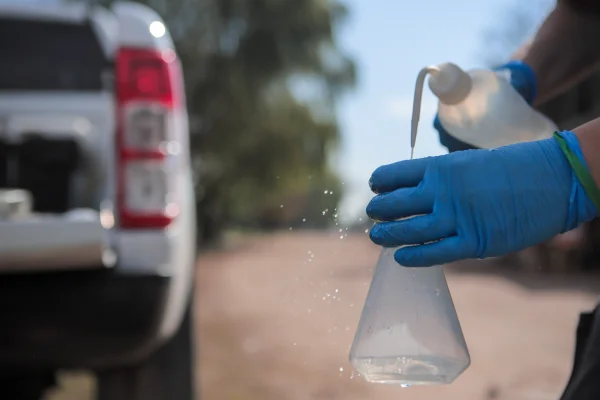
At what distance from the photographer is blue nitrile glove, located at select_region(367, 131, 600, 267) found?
4.21 feet

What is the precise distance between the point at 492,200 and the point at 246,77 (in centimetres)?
1738

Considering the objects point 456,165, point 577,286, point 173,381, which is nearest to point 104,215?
point 173,381

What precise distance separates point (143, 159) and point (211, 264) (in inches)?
521

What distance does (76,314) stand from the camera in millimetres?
2396

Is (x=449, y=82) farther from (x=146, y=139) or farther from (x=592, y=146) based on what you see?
(x=146, y=139)

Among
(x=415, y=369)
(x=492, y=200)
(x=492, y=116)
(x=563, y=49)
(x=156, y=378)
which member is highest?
(x=563, y=49)

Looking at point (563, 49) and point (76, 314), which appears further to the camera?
point (76, 314)

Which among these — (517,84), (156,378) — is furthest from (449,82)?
(156,378)

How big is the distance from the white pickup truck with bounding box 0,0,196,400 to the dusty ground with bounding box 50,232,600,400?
50 centimetres

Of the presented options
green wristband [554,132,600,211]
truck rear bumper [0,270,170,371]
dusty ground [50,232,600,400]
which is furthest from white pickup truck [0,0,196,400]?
green wristband [554,132,600,211]

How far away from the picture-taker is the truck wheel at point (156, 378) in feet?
9.22

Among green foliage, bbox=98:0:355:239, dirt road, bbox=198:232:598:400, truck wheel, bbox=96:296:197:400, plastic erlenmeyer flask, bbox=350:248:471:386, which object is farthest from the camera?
green foliage, bbox=98:0:355:239

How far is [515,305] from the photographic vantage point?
7.91 m

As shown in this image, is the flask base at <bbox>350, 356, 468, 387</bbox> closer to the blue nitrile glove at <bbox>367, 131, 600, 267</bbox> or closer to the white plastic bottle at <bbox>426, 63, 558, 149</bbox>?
the blue nitrile glove at <bbox>367, 131, 600, 267</bbox>
